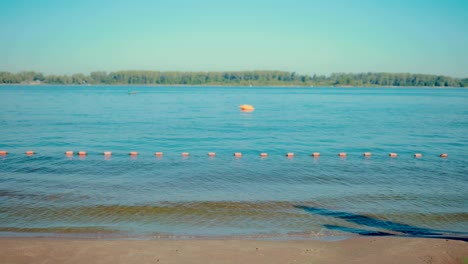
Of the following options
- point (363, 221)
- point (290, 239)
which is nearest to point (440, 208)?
point (363, 221)

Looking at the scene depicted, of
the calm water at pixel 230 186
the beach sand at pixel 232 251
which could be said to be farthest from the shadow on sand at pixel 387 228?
the beach sand at pixel 232 251

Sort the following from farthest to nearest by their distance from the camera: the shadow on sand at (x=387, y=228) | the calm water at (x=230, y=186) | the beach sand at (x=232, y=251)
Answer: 1. the calm water at (x=230, y=186)
2. the shadow on sand at (x=387, y=228)
3. the beach sand at (x=232, y=251)

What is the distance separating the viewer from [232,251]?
9.95 m

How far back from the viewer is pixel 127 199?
595 inches

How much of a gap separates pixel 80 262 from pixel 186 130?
28.0 m

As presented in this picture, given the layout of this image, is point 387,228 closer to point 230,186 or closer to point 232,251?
point 232,251

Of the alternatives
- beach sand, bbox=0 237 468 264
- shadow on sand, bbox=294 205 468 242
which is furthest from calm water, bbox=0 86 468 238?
beach sand, bbox=0 237 468 264

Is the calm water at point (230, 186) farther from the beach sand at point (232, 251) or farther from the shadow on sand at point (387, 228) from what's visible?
the beach sand at point (232, 251)

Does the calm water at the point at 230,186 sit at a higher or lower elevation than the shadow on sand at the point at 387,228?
lower

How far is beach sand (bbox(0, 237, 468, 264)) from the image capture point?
9445 mm

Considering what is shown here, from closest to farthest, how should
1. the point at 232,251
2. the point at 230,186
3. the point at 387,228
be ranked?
1. the point at 232,251
2. the point at 387,228
3. the point at 230,186

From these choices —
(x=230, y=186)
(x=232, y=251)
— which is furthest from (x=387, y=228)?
(x=230, y=186)

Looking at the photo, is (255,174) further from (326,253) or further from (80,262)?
(80,262)

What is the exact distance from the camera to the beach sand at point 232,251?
9.45 meters
